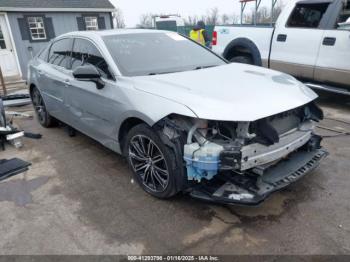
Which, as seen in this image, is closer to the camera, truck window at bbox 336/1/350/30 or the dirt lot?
the dirt lot

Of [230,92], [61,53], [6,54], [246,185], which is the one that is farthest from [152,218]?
[6,54]

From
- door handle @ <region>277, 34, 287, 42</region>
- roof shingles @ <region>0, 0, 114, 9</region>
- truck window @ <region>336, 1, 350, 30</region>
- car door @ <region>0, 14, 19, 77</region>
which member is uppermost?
roof shingles @ <region>0, 0, 114, 9</region>

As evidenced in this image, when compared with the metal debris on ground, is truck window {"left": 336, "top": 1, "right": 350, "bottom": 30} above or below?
above

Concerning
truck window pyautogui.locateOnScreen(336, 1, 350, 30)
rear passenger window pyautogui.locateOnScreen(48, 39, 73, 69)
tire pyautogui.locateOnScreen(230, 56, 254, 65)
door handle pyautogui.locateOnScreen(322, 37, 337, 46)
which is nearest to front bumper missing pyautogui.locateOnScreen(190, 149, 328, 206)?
rear passenger window pyautogui.locateOnScreen(48, 39, 73, 69)

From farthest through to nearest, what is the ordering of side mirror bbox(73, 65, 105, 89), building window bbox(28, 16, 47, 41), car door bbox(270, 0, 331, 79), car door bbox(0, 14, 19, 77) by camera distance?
building window bbox(28, 16, 47, 41), car door bbox(0, 14, 19, 77), car door bbox(270, 0, 331, 79), side mirror bbox(73, 65, 105, 89)

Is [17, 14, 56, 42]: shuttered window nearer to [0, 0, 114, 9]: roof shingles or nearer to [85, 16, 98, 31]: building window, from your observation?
[0, 0, 114, 9]: roof shingles

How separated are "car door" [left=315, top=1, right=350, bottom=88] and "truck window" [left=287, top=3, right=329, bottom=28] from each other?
1.16 feet

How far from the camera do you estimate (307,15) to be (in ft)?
19.7

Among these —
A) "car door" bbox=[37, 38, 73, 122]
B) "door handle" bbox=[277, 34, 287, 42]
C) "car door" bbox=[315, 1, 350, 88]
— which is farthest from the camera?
"door handle" bbox=[277, 34, 287, 42]

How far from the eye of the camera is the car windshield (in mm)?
3475

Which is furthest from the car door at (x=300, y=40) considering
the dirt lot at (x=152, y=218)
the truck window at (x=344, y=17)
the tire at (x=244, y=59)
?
the dirt lot at (x=152, y=218)

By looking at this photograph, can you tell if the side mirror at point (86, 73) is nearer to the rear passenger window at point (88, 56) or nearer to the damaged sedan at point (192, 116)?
the damaged sedan at point (192, 116)

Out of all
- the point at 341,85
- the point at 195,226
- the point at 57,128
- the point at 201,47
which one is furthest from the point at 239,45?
the point at 195,226

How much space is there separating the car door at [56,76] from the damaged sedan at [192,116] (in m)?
0.27
